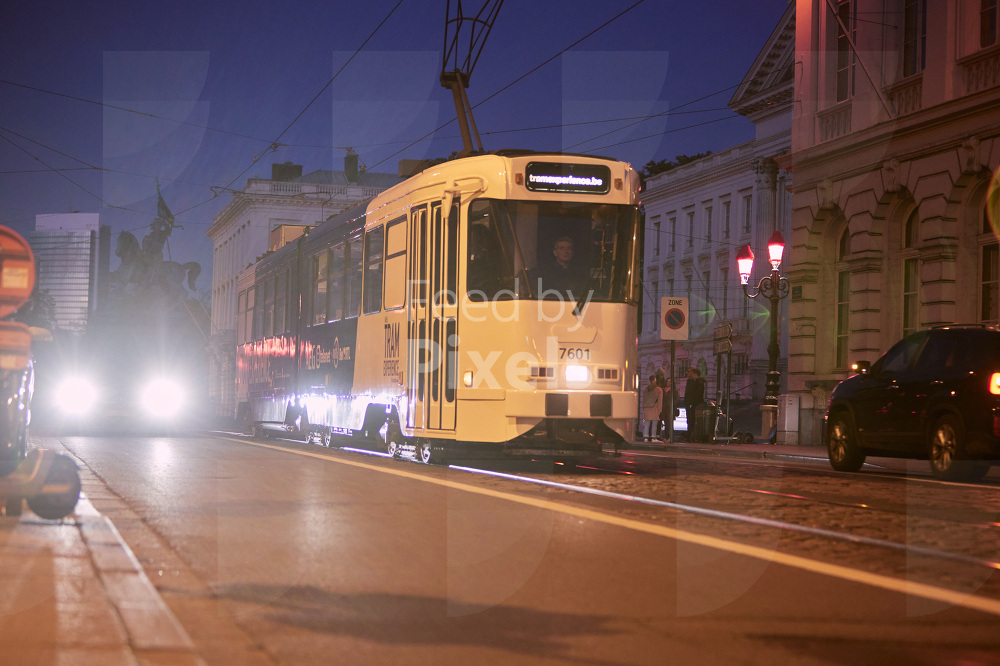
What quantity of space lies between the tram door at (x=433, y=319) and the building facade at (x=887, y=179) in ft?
42.4

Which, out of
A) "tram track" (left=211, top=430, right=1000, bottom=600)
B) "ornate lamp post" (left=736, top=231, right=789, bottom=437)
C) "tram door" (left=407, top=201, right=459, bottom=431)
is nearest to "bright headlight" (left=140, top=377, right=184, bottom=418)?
"ornate lamp post" (left=736, top=231, right=789, bottom=437)

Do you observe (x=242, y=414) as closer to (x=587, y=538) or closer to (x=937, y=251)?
(x=937, y=251)

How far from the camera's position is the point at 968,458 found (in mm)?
13305

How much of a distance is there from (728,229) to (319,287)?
3838 centimetres

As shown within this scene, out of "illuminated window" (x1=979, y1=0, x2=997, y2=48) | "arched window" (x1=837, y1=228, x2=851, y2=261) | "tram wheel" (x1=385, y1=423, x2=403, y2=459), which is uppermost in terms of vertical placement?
"illuminated window" (x1=979, y1=0, x2=997, y2=48)

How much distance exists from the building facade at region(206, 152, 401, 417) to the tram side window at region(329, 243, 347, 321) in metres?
60.5

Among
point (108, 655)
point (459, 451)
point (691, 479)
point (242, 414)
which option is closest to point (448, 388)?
point (459, 451)

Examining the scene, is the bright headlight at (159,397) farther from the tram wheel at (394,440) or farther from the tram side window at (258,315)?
the tram wheel at (394,440)

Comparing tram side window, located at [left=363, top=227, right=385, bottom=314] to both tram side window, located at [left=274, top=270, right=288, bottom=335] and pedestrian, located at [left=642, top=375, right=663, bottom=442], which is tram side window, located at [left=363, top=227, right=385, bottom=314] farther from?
pedestrian, located at [left=642, top=375, right=663, bottom=442]

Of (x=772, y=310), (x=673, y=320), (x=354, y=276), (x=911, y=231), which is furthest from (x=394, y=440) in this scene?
(x=911, y=231)

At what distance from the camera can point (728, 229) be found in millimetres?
55031

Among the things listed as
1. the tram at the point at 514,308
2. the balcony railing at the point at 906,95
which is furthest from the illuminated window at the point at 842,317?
the tram at the point at 514,308

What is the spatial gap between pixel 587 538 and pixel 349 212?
11257mm

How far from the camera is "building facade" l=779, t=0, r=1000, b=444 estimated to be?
23.0 m
